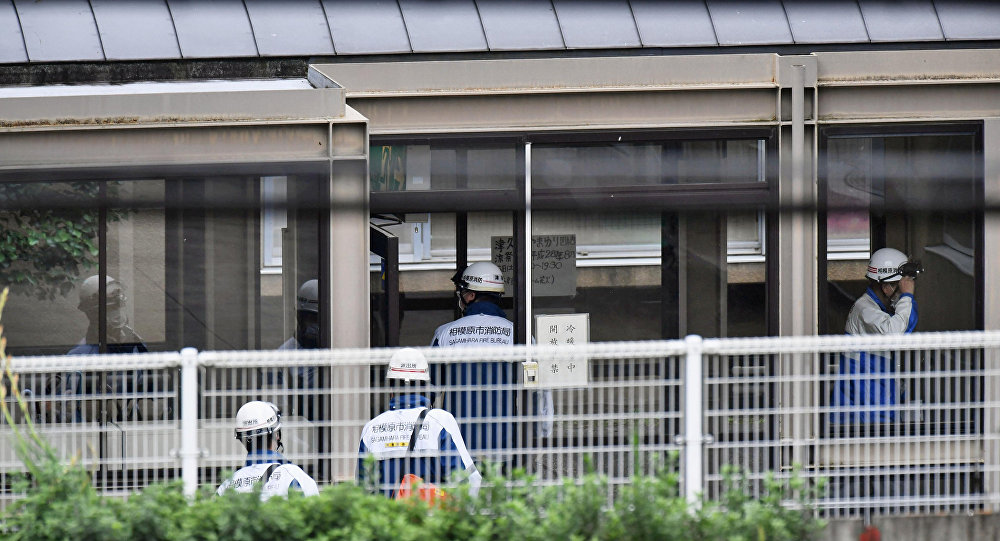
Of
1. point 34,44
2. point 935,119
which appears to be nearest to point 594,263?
point 935,119

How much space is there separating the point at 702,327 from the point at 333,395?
3449 mm

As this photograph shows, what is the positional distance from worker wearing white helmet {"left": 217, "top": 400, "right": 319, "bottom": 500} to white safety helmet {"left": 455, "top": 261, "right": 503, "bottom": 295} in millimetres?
2722

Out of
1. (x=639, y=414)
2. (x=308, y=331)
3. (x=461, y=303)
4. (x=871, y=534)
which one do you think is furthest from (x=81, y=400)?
(x=461, y=303)

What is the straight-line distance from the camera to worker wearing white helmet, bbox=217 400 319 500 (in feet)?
15.9

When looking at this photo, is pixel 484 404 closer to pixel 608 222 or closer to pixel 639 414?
pixel 639 414

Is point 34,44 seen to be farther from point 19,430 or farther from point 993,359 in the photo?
point 993,359

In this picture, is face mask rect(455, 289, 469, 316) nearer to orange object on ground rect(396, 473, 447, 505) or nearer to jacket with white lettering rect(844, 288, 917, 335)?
jacket with white lettering rect(844, 288, 917, 335)

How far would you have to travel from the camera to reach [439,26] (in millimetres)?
8562

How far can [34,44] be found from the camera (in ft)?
28.4

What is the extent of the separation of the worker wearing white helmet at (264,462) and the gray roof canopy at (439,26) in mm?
4105

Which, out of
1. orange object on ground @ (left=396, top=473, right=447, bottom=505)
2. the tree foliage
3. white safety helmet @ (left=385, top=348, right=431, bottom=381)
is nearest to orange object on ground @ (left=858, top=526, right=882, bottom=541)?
orange object on ground @ (left=396, top=473, right=447, bottom=505)

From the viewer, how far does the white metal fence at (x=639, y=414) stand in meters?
4.37

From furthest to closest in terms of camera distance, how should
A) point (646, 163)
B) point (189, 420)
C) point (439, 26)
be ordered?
point (439, 26) < point (646, 163) < point (189, 420)

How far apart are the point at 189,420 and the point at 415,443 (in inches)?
42.0
